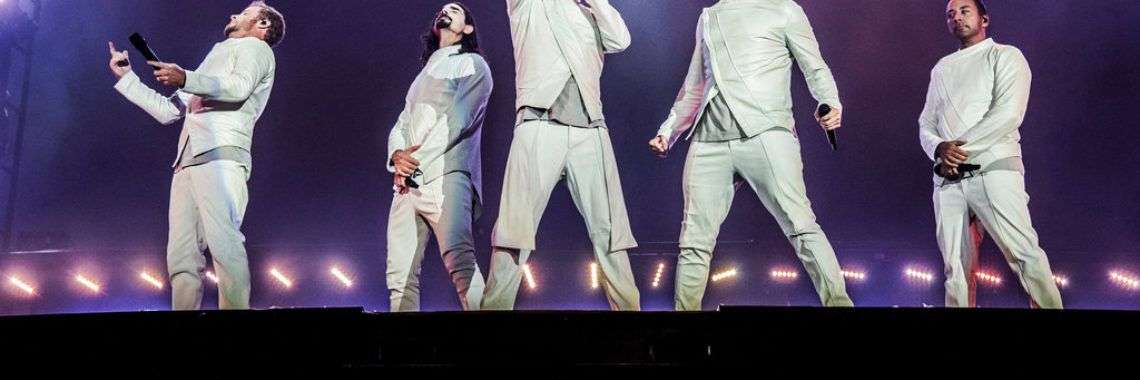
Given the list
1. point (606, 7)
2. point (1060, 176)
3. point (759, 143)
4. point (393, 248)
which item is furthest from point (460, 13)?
point (1060, 176)

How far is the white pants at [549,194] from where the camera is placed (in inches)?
181

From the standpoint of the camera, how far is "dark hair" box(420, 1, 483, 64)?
17.1ft

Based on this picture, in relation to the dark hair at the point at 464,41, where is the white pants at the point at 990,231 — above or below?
below

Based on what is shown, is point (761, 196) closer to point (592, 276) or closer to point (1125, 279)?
point (592, 276)

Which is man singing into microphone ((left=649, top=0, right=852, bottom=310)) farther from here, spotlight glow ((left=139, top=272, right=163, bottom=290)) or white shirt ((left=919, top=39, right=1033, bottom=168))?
spotlight glow ((left=139, top=272, right=163, bottom=290))

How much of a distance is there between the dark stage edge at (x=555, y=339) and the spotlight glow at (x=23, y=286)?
2.68 metres

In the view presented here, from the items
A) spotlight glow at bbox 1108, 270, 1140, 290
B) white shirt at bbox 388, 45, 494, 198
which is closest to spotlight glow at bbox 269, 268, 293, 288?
white shirt at bbox 388, 45, 494, 198

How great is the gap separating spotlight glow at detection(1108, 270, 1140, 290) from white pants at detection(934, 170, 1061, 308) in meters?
1.92

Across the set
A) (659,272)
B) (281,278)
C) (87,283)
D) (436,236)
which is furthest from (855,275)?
(87,283)

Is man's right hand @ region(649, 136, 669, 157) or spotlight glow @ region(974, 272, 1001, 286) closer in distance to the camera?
man's right hand @ region(649, 136, 669, 157)

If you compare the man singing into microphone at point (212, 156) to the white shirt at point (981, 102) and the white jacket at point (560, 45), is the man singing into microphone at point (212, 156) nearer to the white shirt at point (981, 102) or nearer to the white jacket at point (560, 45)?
the white jacket at point (560, 45)

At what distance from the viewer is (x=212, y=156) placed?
16.1 ft

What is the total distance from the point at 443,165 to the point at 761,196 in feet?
5.37

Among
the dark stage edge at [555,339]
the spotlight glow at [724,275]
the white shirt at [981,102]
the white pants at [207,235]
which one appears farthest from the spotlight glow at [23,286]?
the white shirt at [981,102]
